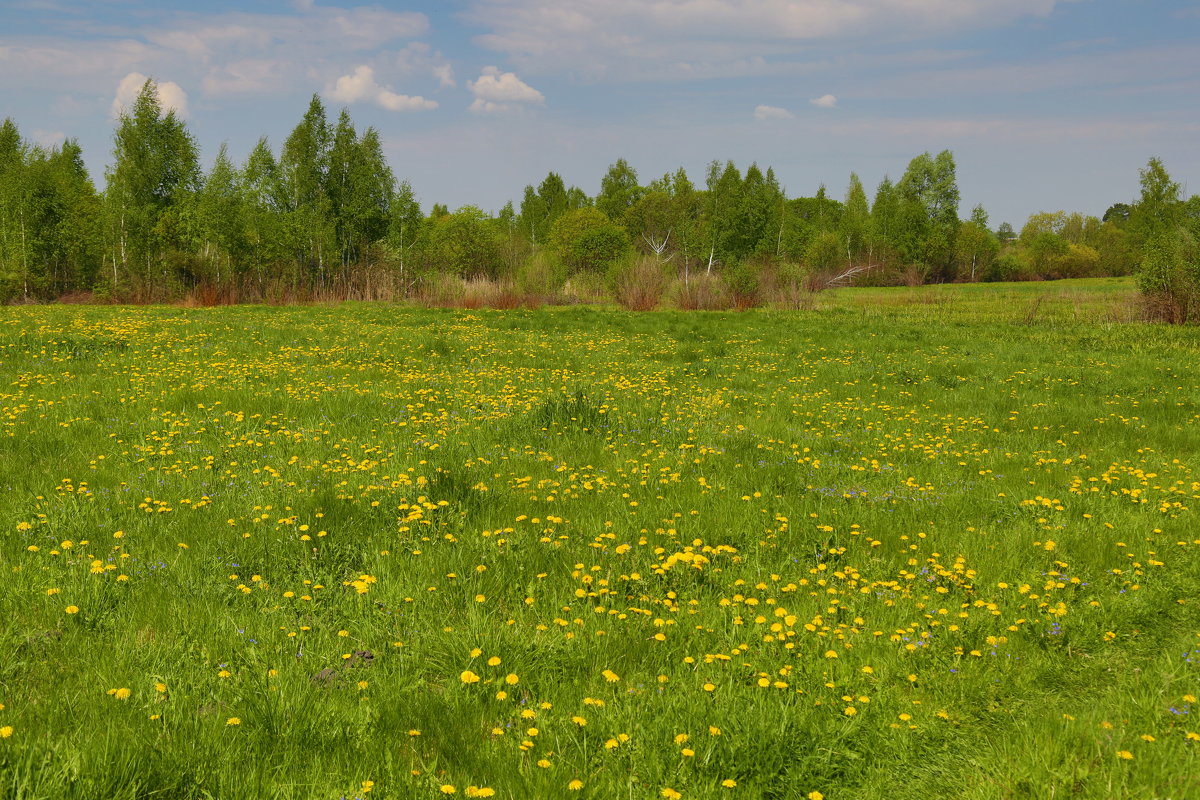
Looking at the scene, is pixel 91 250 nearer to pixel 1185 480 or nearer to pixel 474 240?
pixel 474 240

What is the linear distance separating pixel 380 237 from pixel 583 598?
56218 millimetres

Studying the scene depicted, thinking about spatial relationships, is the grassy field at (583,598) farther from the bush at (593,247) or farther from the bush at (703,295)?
the bush at (593,247)

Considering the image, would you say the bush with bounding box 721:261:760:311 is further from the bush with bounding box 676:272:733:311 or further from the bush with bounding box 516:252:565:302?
the bush with bounding box 516:252:565:302

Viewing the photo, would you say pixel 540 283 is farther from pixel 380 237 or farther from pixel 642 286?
pixel 380 237

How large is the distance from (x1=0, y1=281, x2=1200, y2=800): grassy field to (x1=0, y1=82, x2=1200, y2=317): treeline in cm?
2346

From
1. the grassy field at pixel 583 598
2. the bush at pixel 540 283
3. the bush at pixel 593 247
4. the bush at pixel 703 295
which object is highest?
the bush at pixel 593 247

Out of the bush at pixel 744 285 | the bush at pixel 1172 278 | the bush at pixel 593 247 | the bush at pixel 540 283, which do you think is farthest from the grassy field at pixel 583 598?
the bush at pixel 593 247

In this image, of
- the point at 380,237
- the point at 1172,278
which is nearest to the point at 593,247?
the point at 380,237

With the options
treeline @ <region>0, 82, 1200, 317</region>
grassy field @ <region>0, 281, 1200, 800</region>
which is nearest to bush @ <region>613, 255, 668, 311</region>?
treeline @ <region>0, 82, 1200, 317</region>

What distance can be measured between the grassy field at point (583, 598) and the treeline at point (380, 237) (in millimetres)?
23465

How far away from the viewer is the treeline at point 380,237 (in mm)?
35062

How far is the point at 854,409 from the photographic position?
11.0m

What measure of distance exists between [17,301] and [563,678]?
56461mm

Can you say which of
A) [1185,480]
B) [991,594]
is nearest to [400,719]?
[991,594]
